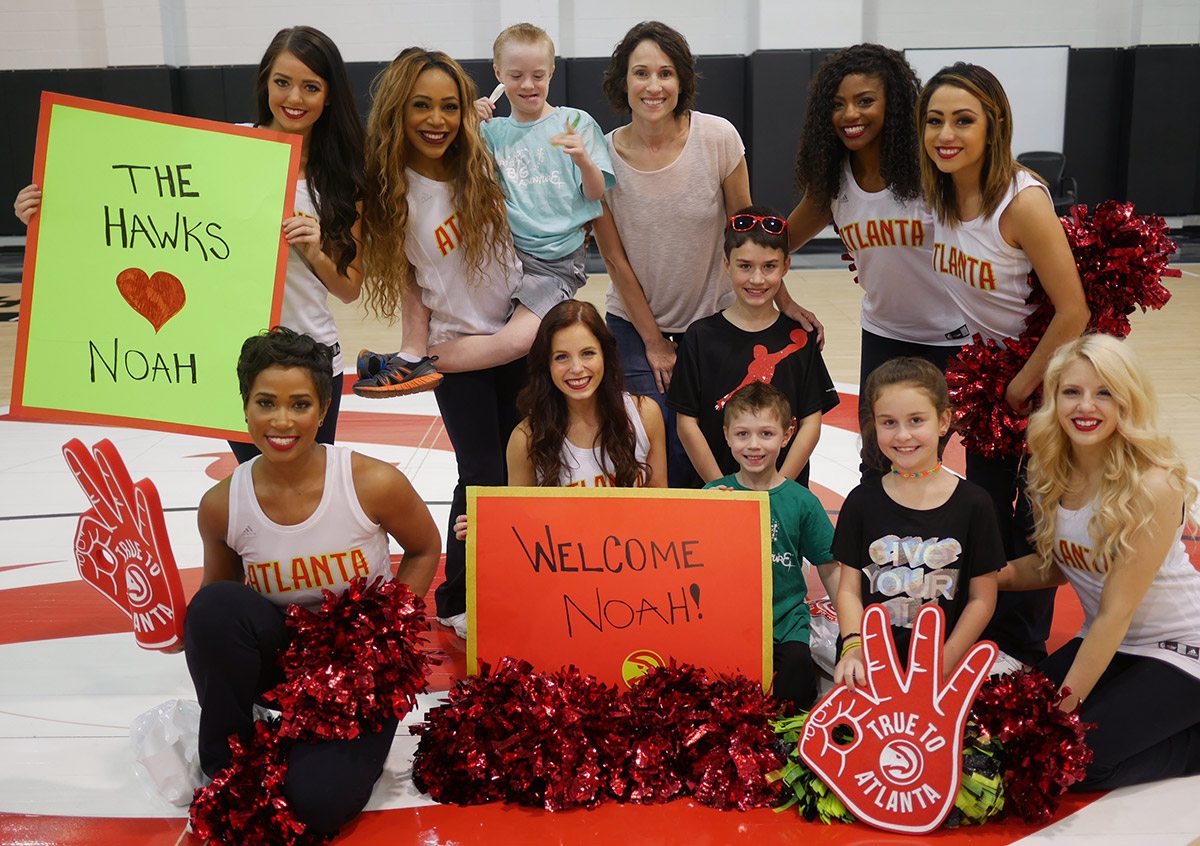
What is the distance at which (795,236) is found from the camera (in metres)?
3.36

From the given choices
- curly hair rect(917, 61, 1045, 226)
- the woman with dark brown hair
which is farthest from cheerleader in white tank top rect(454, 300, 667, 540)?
curly hair rect(917, 61, 1045, 226)

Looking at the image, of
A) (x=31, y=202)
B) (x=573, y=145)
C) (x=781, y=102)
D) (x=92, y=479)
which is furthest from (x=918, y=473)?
(x=781, y=102)

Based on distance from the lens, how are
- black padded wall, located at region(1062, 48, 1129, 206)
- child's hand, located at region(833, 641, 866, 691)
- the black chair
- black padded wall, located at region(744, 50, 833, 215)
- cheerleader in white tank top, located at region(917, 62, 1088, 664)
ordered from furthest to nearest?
black padded wall, located at region(1062, 48, 1129, 206), black padded wall, located at region(744, 50, 833, 215), the black chair, cheerleader in white tank top, located at region(917, 62, 1088, 664), child's hand, located at region(833, 641, 866, 691)

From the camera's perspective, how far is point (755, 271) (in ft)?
9.64

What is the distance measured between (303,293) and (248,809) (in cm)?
125

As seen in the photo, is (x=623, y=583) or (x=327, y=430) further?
(x=327, y=430)

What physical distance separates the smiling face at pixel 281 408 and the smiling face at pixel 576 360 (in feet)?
2.11

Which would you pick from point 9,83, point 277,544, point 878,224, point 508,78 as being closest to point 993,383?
point 878,224

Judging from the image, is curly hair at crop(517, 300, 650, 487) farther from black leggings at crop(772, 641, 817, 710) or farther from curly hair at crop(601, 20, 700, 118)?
curly hair at crop(601, 20, 700, 118)

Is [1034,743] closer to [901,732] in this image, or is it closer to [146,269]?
[901,732]

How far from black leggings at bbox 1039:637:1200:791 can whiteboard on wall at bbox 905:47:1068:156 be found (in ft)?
32.3

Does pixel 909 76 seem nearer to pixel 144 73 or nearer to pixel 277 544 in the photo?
pixel 277 544

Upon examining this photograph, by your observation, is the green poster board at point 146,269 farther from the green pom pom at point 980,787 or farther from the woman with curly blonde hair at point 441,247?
the green pom pom at point 980,787

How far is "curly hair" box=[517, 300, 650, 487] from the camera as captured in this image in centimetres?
278
